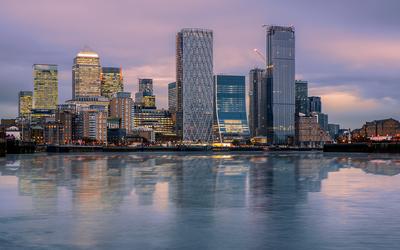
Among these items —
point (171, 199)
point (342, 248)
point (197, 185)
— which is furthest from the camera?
point (197, 185)

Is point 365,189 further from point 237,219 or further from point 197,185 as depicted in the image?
point 237,219

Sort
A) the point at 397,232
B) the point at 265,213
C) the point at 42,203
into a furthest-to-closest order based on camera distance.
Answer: the point at 42,203, the point at 265,213, the point at 397,232

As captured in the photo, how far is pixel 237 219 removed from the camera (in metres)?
23.0

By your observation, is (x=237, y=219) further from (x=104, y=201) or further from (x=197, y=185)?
(x=197, y=185)

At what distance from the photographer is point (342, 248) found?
56.1ft

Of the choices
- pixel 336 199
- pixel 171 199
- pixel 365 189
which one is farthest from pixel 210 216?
pixel 365 189

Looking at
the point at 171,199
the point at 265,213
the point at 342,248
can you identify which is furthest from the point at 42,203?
the point at 342,248

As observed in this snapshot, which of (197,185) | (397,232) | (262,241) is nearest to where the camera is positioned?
(262,241)

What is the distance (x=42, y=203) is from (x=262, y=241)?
14372 millimetres

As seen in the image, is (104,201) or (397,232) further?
(104,201)

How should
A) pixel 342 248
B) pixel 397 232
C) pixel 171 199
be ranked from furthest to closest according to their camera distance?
pixel 171 199
pixel 397 232
pixel 342 248

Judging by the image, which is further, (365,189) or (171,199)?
(365,189)

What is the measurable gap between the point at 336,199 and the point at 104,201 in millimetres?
12026

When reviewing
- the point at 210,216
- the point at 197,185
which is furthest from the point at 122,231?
the point at 197,185
